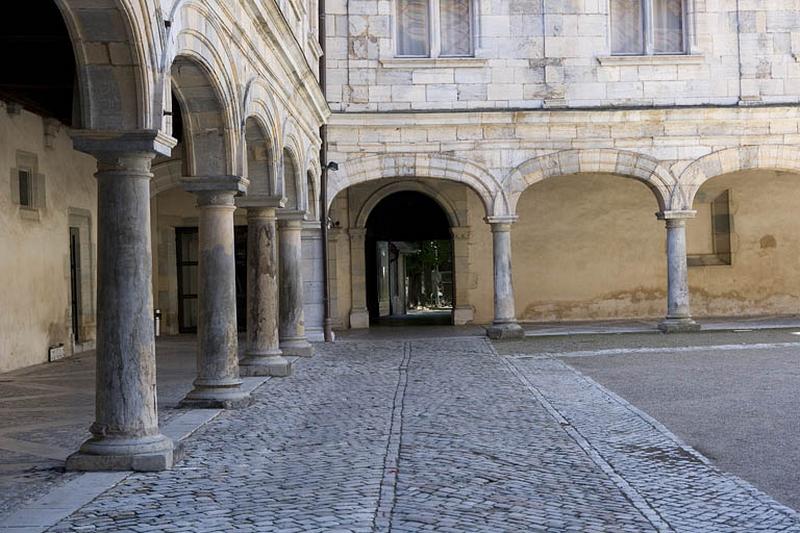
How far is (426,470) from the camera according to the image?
6402 mm

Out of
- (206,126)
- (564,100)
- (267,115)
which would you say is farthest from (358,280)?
(206,126)

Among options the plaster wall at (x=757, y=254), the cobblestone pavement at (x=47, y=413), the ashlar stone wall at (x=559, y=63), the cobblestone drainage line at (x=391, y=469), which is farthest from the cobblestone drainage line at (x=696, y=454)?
the plaster wall at (x=757, y=254)

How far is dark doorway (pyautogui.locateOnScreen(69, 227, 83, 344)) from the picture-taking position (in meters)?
15.7

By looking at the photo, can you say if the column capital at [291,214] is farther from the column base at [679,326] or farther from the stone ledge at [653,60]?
the column base at [679,326]

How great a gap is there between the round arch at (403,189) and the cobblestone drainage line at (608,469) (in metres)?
11.1

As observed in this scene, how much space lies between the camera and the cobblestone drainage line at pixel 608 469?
5.28 meters

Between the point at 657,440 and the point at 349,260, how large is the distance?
14164mm

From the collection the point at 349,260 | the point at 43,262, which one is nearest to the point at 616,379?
the point at 43,262

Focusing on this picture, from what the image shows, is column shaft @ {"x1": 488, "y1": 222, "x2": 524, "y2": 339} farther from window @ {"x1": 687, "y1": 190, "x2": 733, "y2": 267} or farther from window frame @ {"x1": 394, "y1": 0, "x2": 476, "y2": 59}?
window @ {"x1": 687, "y1": 190, "x2": 733, "y2": 267}

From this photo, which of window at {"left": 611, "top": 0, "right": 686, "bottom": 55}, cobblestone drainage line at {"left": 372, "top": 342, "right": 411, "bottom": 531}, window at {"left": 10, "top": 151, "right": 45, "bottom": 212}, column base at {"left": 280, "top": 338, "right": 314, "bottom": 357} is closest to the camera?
cobblestone drainage line at {"left": 372, "top": 342, "right": 411, "bottom": 531}

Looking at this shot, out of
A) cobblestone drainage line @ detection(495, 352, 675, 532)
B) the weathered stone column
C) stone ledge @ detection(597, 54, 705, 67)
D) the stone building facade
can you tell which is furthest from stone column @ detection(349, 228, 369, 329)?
cobblestone drainage line @ detection(495, 352, 675, 532)

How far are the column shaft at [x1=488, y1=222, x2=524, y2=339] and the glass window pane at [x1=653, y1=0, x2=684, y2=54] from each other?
423 centimetres

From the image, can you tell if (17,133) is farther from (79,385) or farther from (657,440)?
(657,440)

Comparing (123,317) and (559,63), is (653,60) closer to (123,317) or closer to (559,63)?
(559,63)
